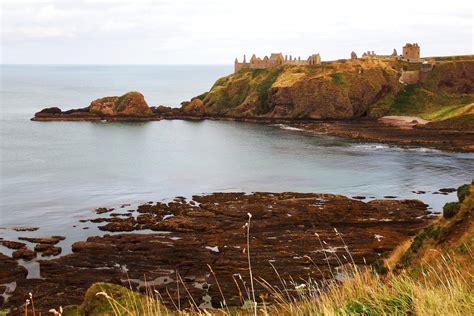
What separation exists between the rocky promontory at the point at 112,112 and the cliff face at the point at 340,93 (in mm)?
7506

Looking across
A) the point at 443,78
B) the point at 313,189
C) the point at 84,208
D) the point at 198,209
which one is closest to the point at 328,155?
the point at 313,189

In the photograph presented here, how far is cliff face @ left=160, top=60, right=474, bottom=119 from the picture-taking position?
125 m

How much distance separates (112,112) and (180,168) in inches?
2624

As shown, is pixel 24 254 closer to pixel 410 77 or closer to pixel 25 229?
pixel 25 229

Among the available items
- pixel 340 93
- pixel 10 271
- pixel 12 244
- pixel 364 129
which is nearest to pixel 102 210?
pixel 12 244

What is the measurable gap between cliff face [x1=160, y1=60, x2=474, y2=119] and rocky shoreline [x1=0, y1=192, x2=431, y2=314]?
73524 millimetres

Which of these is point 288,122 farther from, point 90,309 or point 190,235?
point 90,309

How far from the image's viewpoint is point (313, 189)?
59250mm

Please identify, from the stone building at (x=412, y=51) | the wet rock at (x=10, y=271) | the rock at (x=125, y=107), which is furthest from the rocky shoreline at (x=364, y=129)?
the wet rock at (x=10, y=271)

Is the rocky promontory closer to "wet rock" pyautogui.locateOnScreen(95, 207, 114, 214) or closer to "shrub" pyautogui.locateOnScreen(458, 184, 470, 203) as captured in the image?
"wet rock" pyautogui.locateOnScreen(95, 207, 114, 214)

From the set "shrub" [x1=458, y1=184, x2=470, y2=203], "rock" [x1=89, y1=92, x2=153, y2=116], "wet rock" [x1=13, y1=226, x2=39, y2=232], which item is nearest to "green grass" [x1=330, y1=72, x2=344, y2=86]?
"rock" [x1=89, y1=92, x2=153, y2=116]

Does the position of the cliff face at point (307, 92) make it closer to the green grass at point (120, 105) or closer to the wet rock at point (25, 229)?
the green grass at point (120, 105)

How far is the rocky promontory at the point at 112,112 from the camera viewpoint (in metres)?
131

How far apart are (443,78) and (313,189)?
3574 inches
